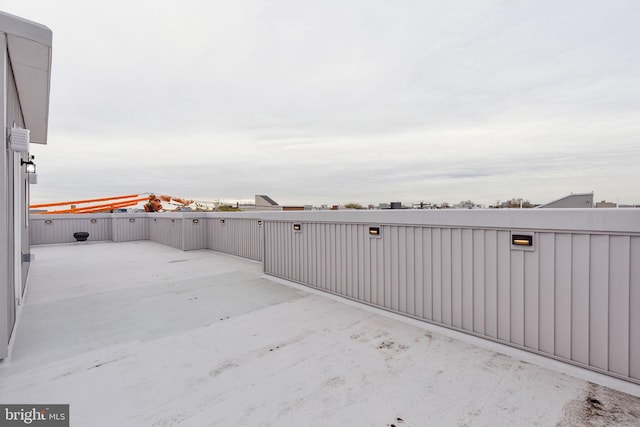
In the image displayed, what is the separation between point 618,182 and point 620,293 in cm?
738

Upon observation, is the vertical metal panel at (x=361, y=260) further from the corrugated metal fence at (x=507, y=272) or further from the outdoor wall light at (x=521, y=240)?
the outdoor wall light at (x=521, y=240)

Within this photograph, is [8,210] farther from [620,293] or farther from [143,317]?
[620,293]

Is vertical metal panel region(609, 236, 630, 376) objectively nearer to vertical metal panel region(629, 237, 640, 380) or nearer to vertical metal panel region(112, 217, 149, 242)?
vertical metal panel region(629, 237, 640, 380)

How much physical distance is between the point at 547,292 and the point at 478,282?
57 centimetres

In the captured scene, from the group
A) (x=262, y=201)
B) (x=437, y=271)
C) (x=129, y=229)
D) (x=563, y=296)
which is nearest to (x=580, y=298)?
(x=563, y=296)

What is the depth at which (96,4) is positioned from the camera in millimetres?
5785

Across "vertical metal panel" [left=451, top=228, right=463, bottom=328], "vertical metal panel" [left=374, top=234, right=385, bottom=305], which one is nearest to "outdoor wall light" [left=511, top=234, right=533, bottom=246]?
"vertical metal panel" [left=451, top=228, right=463, bottom=328]

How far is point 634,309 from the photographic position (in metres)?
2.11

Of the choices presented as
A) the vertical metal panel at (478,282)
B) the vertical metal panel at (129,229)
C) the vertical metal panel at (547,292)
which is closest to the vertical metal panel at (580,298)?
the vertical metal panel at (547,292)

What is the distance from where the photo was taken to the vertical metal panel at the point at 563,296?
2.38 meters

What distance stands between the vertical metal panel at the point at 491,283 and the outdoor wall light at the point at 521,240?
0.16m

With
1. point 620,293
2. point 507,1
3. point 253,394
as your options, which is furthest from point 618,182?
point 253,394

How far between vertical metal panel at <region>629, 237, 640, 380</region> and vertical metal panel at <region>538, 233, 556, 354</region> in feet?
1.50

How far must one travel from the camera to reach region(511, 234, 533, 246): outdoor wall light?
258cm
